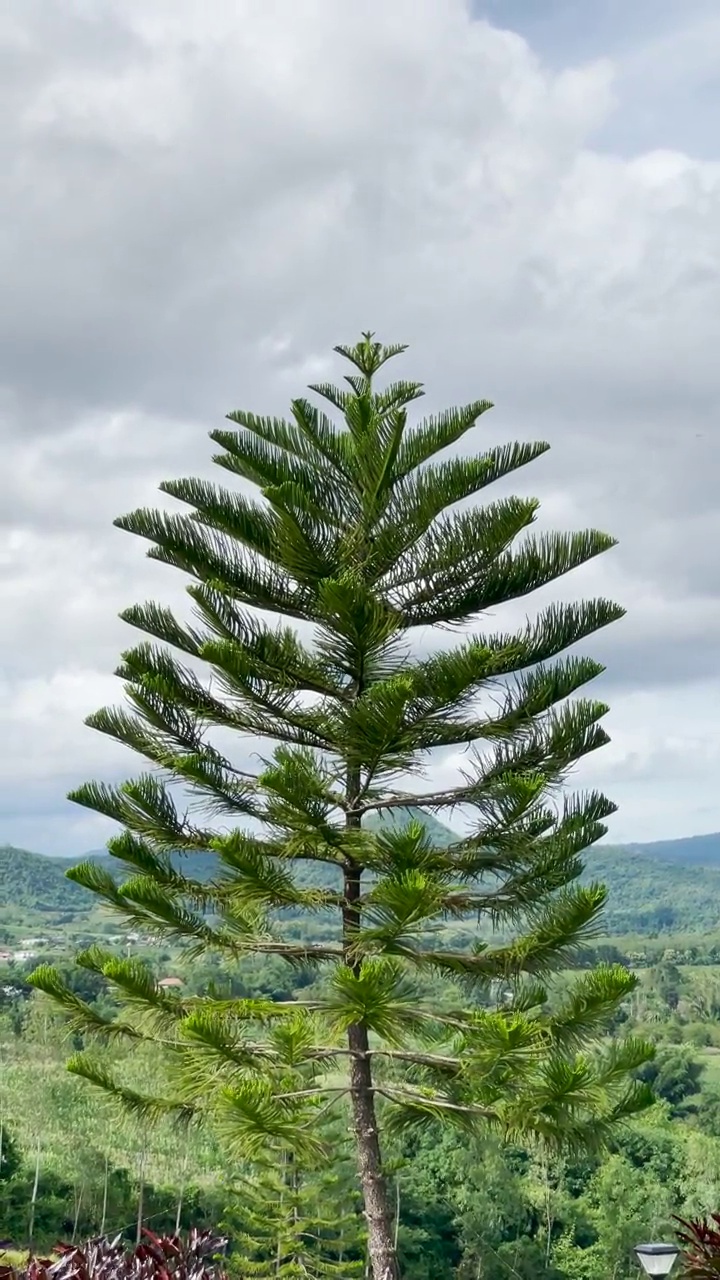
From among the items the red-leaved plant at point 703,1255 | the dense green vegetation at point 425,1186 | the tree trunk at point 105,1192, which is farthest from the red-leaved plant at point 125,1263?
the tree trunk at point 105,1192

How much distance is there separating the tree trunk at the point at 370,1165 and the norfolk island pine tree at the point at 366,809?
0.5 inches

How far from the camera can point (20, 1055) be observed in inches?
987

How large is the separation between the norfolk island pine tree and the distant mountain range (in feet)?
257

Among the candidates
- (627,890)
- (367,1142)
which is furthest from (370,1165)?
(627,890)

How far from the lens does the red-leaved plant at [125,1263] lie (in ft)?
10.1

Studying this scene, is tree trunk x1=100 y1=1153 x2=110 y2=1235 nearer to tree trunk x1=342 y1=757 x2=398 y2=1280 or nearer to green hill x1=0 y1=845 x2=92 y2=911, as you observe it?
tree trunk x1=342 y1=757 x2=398 y2=1280

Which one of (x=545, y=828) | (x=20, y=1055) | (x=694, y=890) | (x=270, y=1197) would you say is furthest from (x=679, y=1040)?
(x=694, y=890)

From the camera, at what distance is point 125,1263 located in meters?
3.41

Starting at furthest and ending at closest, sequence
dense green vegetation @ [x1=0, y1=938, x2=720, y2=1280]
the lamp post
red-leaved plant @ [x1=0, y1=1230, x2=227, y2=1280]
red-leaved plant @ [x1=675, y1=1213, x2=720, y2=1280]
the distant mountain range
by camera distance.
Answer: the distant mountain range → dense green vegetation @ [x1=0, y1=938, x2=720, y2=1280] → the lamp post → red-leaved plant @ [x1=675, y1=1213, x2=720, y2=1280] → red-leaved plant @ [x1=0, y1=1230, x2=227, y2=1280]

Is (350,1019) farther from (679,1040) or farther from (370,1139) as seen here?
(679,1040)

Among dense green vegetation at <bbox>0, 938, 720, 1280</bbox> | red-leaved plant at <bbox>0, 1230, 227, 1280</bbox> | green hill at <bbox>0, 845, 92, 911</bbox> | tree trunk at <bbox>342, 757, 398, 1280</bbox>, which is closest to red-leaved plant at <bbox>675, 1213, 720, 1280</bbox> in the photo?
tree trunk at <bbox>342, 757, 398, 1280</bbox>

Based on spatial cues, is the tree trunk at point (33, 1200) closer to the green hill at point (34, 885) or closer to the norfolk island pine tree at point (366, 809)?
the norfolk island pine tree at point (366, 809)

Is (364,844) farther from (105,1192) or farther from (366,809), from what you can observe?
(105,1192)

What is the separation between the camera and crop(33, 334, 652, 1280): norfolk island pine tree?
14.8 ft
